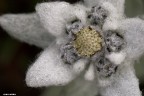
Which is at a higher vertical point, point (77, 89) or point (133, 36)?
point (133, 36)

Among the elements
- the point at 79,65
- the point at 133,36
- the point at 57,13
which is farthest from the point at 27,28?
the point at 133,36

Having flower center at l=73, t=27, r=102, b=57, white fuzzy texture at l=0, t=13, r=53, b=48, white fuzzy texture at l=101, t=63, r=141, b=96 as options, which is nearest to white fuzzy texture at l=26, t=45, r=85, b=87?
flower center at l=73, t=27, r=102, b=57

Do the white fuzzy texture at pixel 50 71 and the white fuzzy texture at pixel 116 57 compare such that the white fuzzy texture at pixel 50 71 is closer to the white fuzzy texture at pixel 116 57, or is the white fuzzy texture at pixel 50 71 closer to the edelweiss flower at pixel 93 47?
the edelweiss flower at pixel 93 47

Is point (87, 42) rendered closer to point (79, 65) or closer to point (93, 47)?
point (93, 47)

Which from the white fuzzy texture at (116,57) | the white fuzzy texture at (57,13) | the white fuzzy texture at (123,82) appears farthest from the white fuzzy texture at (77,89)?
the white fuzzy texture at (57,13)

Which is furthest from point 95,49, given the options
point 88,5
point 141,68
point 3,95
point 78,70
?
point 3,95
